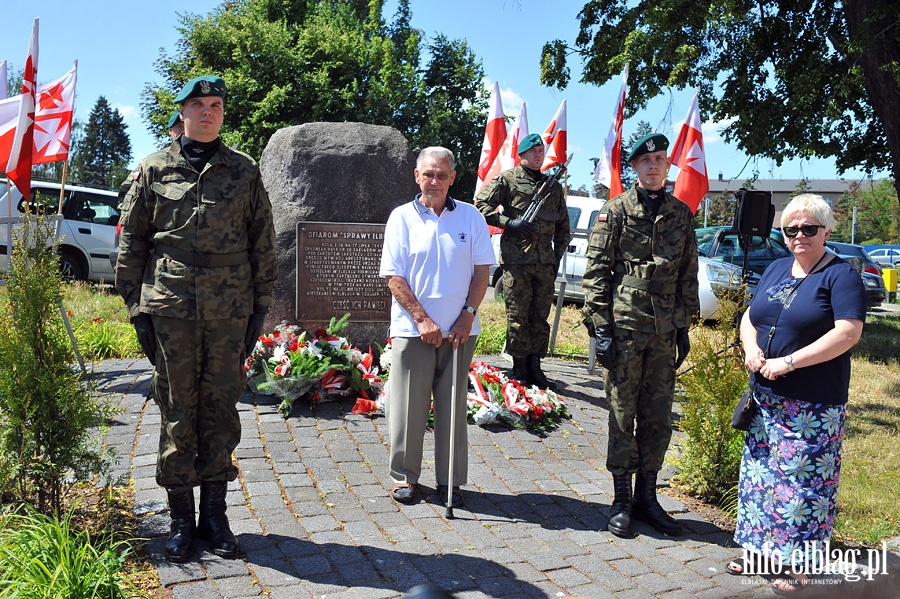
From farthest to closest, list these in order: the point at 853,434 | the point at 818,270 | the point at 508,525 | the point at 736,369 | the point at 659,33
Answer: the point at 659,33
the point at 853,434
the point at 736,369
the point at 508,525
the point at 818,270

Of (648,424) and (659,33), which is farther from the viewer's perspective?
(659,33)

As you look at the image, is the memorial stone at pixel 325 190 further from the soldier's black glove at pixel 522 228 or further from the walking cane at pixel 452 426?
the walking cane at pixel 452 426

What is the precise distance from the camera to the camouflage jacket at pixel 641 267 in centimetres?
426

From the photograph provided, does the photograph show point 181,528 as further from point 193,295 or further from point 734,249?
point 734,249

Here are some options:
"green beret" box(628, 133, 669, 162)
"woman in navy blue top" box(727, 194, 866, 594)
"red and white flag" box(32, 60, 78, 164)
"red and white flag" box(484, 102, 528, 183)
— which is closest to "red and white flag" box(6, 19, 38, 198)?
"red and white flag" box(32, 60, 78, 164)

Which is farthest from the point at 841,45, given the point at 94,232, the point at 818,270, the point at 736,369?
the point at 94,232

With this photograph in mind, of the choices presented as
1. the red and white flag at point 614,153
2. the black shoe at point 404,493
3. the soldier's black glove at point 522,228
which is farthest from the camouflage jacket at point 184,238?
the red and white flag at point 614,153

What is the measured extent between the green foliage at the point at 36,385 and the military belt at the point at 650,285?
2873 millimetres

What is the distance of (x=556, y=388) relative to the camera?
23.0 ft

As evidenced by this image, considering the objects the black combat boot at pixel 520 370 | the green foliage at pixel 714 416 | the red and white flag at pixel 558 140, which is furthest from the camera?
the red and white flag at pixel 558 140

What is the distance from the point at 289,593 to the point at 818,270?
9.37ft

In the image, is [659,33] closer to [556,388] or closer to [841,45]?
[841,45]

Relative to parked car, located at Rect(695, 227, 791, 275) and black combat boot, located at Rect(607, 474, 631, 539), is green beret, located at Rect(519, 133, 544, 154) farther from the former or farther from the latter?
parked car, located at Rect(695, 227, 791, 275)

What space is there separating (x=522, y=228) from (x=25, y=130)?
4255 mm
